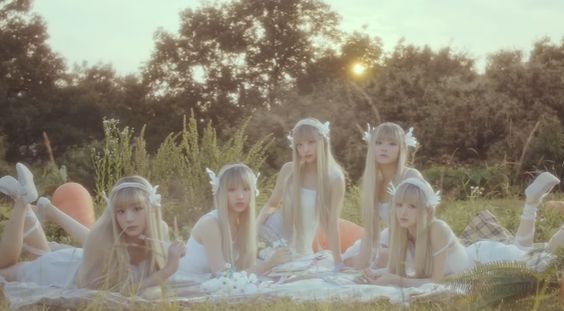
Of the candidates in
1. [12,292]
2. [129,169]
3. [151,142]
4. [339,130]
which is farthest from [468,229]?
[151,142]

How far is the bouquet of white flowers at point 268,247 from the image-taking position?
6.23m

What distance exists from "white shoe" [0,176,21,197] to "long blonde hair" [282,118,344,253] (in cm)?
218

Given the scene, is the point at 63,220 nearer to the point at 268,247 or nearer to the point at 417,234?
the point at 268,247

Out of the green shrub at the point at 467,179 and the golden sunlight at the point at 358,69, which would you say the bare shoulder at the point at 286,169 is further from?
→ the golden sunlight at the point at 358,69

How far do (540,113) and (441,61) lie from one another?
25.5ft

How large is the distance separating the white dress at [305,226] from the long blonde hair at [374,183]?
48 cm

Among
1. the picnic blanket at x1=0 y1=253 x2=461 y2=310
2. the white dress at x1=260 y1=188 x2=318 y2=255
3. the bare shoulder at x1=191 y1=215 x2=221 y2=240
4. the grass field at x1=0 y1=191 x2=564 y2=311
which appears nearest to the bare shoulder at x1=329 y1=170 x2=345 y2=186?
the white dress at x1=260 y1=188 x2=318 y2=255

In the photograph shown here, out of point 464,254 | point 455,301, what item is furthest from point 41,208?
point 455,301

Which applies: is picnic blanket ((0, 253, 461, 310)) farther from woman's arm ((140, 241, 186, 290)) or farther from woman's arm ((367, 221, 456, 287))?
woman's arm ((367, 221, 456, 287))

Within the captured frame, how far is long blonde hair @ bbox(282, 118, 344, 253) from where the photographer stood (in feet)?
21.4

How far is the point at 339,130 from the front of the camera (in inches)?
624

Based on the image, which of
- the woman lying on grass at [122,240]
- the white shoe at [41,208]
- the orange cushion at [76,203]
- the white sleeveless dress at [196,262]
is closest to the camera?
the woman lying on grass at [122,240]

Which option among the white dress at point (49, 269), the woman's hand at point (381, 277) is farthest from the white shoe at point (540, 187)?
the white dress at point (49, 269)

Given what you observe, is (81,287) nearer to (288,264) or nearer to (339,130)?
(288,264)
